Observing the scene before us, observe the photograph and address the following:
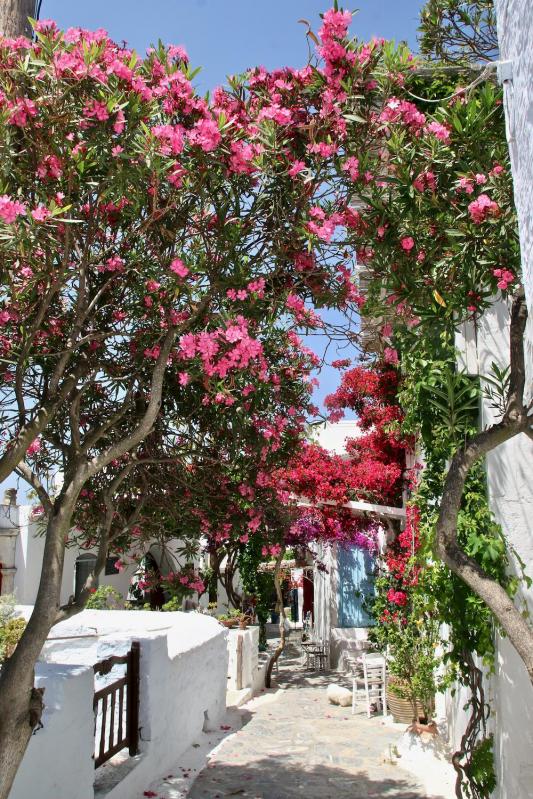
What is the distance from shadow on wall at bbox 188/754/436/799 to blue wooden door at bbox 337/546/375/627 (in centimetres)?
1076

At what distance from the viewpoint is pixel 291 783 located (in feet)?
26.4

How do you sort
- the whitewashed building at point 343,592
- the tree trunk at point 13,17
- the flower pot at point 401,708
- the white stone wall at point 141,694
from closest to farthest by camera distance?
the tree trunk at point 13,17
the white stone wall at point 141,694
the flower pot at point 401,708
the whitewashed building at point 343,592

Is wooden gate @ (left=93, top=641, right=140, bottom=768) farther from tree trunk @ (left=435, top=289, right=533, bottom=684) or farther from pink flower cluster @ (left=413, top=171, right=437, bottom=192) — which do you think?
pink flower cluster @ (left=413, top=171, right=437, bottom=192)

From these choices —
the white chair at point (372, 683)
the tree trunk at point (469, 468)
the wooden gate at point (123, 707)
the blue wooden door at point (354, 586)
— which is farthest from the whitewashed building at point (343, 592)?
the tree trunk at point (469, 468)

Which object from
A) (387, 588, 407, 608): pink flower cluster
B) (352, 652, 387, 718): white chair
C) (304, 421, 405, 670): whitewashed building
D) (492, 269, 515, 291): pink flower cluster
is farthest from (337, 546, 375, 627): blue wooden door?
(492, 269, 515, 291): pink flower cluster

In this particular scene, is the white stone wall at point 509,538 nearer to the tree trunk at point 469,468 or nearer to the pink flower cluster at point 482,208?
the tree trunk at point 469,468

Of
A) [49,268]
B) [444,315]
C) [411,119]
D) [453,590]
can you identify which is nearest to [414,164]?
[411,119]

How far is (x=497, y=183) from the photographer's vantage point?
4.52m

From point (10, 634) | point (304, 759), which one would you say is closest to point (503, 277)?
point (10, 634)

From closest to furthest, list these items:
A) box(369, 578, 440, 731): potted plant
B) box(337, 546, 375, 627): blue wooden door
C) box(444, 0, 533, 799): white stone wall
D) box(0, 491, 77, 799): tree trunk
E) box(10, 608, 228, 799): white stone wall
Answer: box(0, 491, 77, 799): tree trunk < box(10, 608, 228, 799): white stone wall < box(444, 0, 533, 799): white stone wall < box(369, 578, 440, 731): potted plant < box(337, 546, 375, 627): blue wooden door

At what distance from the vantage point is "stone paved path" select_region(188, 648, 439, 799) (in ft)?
25.4

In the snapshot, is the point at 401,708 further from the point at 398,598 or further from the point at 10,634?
the point at 10,634

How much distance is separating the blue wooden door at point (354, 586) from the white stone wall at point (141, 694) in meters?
8.65

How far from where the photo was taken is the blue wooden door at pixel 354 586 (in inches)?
763
